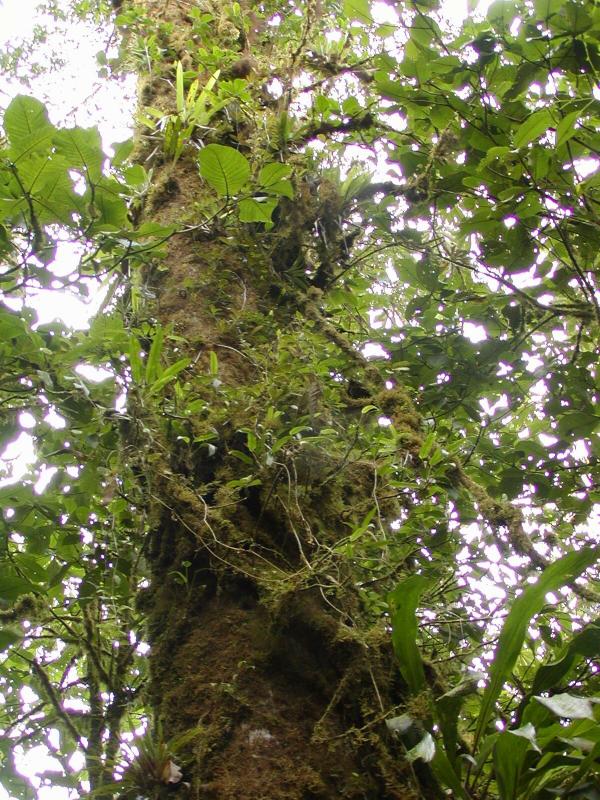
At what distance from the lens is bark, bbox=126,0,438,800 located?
51.4 inches

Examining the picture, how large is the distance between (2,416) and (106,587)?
22.3 inches

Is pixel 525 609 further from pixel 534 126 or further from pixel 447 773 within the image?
pixel 534 126

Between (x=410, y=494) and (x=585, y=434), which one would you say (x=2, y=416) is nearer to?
(x=410, y=494)

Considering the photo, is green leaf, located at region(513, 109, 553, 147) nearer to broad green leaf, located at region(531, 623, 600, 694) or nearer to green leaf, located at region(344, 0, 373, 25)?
green leaf, located at region(344, 0, 373, 25)

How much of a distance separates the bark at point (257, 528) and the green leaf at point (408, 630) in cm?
8

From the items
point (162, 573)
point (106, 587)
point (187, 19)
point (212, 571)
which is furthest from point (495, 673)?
point (187, 19)

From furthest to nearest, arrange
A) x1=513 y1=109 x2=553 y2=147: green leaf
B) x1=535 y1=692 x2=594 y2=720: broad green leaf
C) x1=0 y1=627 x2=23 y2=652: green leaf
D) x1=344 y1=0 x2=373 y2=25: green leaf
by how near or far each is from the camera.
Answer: x1=344 y1=0 x2=373 y2=25: green leaf < x1=513 y1=109 x2=553 y2=147: green leaf < x1=0 y1=627 x2=23 y2=652: green leaf < x1=535 y1=692 x2=594 y2=720: broad green leaf

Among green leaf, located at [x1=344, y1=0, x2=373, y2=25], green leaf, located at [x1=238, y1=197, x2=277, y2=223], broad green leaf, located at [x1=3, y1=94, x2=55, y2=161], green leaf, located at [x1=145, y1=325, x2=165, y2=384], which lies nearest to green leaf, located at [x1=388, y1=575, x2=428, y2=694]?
green leaf, located at [x1=145, y1=325, x2=165, y2=384]

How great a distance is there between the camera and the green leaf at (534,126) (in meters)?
1.81

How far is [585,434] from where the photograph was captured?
2.42 metres

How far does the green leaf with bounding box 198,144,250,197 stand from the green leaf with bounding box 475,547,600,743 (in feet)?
3.91

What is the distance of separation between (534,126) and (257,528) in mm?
1259

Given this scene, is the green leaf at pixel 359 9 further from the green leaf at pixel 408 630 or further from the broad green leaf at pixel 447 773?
the broad green leaf at pixel 447 773

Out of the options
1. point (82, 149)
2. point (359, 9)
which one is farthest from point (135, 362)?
point (359, 9)
